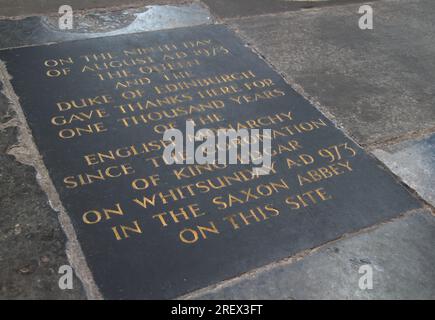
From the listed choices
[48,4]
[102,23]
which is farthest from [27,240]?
[48,4]

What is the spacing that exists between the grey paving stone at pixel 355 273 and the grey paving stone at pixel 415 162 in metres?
→ 0.41

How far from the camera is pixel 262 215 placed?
2.87 m

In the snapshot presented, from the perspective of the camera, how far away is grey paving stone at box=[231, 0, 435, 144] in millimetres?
3842

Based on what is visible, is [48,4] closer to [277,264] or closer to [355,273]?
[277,264]

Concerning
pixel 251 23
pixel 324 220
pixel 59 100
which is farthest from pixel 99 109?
pixel 251 23

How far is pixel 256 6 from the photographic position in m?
5.32

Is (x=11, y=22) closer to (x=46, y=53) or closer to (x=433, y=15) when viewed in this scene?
(x=46, y=53)

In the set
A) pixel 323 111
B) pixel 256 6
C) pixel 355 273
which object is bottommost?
pixel 355 273

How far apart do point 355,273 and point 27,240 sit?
1704 mm

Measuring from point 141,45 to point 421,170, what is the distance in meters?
→ 2.50

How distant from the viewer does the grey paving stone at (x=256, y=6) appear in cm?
513

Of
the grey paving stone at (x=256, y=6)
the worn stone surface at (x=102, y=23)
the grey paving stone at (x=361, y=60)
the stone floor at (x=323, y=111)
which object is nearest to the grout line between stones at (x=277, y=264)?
the stone floor at (x=323, y=111)

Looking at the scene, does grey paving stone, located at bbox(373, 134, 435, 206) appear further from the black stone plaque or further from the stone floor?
the black stone plaque

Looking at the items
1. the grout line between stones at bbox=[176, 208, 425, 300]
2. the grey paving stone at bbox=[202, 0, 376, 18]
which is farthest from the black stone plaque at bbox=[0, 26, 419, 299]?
the grey paving stone at bbox=[202, 0, 376, 18]
